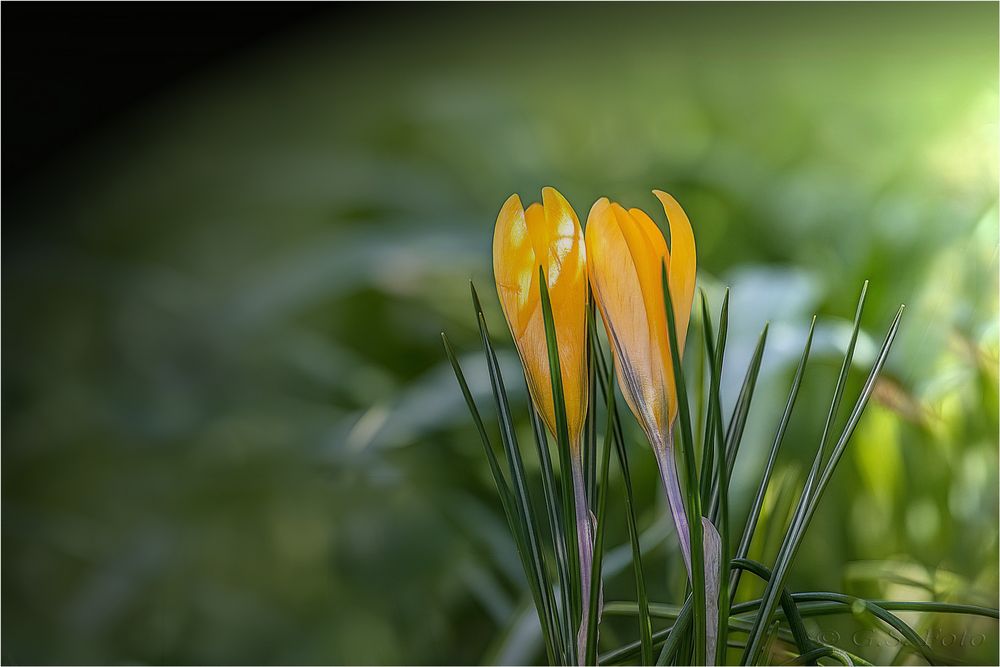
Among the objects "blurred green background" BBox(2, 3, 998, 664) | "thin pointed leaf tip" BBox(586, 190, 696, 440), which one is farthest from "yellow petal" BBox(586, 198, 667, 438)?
"blurred green background" BBox(2, 3, 998, 664)

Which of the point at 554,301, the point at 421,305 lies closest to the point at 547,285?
the point at 554,301

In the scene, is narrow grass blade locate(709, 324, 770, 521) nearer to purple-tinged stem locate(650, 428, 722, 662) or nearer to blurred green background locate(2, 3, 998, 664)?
purple-tinged stem locate(650, 428, 722, 662)

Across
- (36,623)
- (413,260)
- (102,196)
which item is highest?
(102,196)

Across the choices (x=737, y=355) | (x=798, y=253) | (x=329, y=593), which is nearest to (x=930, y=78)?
(x=798, y=253)

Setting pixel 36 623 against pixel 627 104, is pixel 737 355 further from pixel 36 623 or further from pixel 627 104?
pixel 36 623

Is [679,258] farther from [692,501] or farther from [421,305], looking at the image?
[421,305]

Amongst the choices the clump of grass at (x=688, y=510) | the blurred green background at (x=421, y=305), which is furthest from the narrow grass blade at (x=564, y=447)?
the blurred green background at (x=421, y=305)
